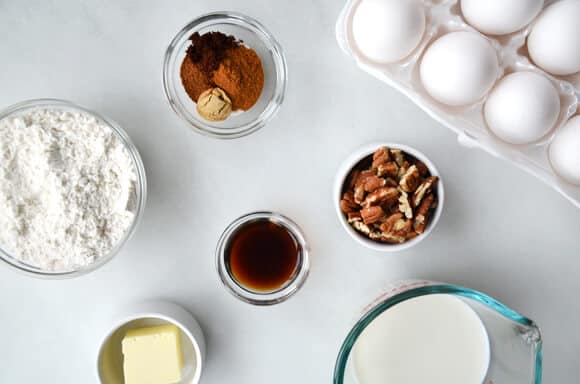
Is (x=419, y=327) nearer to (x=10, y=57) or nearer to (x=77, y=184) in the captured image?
(x=77, y=184)

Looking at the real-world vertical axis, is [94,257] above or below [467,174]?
above

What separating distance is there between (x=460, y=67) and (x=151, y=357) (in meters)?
0.75

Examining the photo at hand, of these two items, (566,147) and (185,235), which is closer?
(566,147)

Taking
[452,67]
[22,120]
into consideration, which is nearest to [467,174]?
[452,67]

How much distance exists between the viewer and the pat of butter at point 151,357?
0.96 metres

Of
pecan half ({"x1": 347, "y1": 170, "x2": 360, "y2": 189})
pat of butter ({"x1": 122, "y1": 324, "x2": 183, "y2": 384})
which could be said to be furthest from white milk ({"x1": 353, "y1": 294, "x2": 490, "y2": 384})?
pat of butter ({"x1": 122, "y1": 324, "x2": 183, "y2": 384})

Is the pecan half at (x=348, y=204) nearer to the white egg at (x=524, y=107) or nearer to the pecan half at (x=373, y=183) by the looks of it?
the pecan half at (x=373, y=183)

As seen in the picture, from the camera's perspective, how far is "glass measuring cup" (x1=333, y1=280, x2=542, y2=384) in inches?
31.3

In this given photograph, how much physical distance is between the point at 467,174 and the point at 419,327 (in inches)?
13.6

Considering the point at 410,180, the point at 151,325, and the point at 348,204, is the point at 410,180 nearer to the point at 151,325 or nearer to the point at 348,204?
the point at 348,204

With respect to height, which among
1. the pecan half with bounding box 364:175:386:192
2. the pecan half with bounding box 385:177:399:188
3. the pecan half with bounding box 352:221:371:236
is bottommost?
the pecan half with bounding box 352:221:371:236

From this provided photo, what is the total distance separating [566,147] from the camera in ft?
2.95

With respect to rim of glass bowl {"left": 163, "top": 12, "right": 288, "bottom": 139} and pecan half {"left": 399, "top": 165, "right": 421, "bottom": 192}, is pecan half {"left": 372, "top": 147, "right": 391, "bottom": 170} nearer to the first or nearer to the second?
pecan half {"left": 399, "top": 165, "right": 421, "bottom": 192}

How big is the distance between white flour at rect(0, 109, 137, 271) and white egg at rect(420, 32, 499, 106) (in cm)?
57
